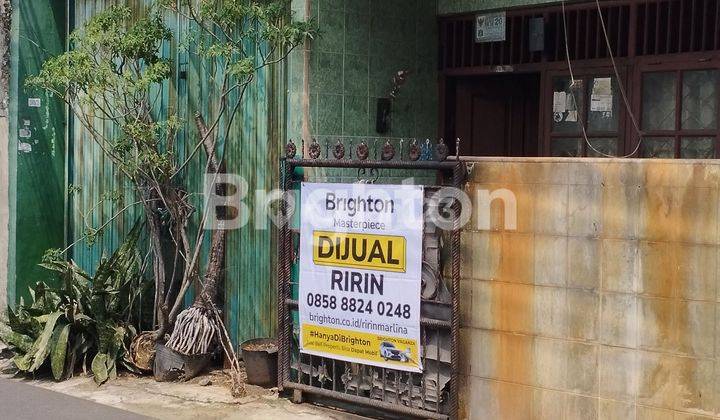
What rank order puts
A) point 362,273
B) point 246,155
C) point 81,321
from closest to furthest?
1. point 362,273
2. point 246,155
3. point 81,321

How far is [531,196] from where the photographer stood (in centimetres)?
658

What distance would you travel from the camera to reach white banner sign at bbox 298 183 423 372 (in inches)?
281

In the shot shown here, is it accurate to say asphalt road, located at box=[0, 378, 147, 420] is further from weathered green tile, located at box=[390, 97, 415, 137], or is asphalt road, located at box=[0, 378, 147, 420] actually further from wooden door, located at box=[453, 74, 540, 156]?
wooden door, located at box=[453, 74, 540, 156]

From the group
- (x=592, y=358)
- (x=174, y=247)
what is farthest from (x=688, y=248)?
(x=174, y=247)

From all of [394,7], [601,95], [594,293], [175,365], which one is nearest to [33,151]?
[175,365]

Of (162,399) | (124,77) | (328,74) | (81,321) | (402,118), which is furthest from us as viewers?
(402,118)

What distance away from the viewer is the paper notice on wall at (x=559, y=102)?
909 centimetres

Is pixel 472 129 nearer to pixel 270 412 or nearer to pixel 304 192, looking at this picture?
pixel 304 192

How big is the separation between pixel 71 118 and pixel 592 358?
7.33 meters

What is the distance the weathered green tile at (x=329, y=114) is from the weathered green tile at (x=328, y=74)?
2.8 inches

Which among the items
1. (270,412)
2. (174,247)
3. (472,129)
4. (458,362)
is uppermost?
(472,129)

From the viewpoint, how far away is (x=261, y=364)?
8.38 meters

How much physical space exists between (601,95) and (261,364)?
3976 mm

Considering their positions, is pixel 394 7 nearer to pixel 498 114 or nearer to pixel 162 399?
pixel 498 114
